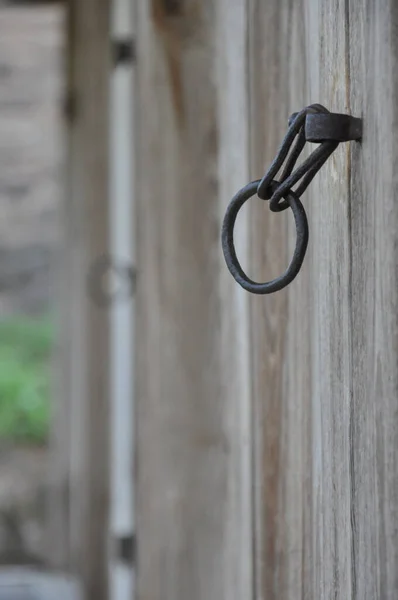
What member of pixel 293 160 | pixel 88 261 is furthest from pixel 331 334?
pixel 88 261

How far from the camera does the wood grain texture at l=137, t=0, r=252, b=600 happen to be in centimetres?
131

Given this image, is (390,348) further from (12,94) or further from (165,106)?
(12,94)

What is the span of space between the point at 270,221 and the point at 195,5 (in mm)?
599

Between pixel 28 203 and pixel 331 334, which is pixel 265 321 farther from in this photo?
pixel 28 203

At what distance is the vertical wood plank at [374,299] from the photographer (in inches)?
19.5

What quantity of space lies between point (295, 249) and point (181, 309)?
91 centimetres

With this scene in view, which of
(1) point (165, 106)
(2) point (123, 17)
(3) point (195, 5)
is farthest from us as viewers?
(2) point (123, 17)

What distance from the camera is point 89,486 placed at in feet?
9.98

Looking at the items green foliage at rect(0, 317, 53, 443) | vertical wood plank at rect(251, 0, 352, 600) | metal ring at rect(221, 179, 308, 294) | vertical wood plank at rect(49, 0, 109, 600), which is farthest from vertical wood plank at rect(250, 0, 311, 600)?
green foliage at rect(0, 317, 53, 443)

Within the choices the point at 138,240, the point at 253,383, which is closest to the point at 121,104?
the point at 138,240

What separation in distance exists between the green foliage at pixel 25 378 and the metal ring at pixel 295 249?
5880mm

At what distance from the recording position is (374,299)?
519 mm

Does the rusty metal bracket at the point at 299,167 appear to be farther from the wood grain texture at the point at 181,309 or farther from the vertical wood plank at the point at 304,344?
the wood grain texture at the point at 181,309

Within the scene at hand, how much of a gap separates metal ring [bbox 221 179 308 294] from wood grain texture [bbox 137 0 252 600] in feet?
1.59
